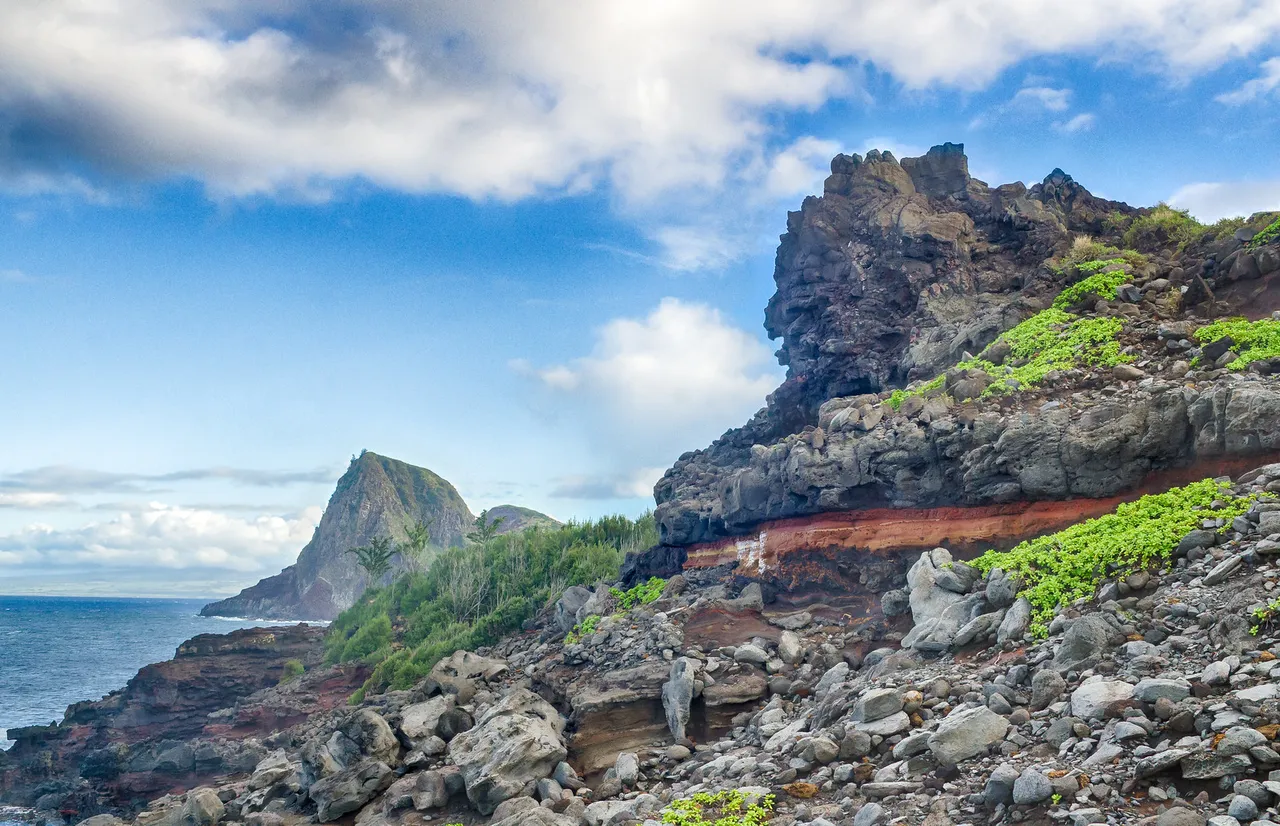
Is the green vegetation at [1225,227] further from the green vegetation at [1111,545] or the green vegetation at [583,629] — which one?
the green vegetation at [583,629]

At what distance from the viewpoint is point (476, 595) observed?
49688 millimetres

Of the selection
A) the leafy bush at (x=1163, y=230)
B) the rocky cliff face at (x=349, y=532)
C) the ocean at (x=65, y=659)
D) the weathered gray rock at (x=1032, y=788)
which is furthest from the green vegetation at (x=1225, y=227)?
the rocky cliff face at (x=349, y=532)

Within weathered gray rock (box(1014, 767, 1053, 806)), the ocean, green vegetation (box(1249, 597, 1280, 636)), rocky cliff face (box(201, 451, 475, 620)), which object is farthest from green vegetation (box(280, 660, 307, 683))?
rocky cliff face (box(201, 451, 475, 620))

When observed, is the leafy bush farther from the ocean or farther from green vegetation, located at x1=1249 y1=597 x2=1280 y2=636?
the ocean

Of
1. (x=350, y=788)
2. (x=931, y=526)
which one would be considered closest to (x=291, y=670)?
(x=350, y=788)

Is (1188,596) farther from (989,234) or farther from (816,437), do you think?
(989,234)

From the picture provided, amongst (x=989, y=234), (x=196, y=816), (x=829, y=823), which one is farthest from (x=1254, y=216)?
(x=196, y=816)

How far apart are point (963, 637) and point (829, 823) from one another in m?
4.98

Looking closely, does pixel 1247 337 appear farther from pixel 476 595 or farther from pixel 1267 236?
pixel 476 595

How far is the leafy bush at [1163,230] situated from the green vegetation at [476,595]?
22233 millimetres

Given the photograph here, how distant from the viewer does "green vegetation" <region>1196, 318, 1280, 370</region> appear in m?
15.6

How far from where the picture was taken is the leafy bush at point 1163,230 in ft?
81.3

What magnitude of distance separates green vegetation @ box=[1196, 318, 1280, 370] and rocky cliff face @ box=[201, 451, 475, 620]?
156 meters

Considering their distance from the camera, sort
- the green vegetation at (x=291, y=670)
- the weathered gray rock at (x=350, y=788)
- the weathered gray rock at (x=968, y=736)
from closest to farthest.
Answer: the weathered gray rock at (x=968, y=736) → the weathered gray rock at (x=350, y=788) → the green vegetation at (x=291, y=670)
